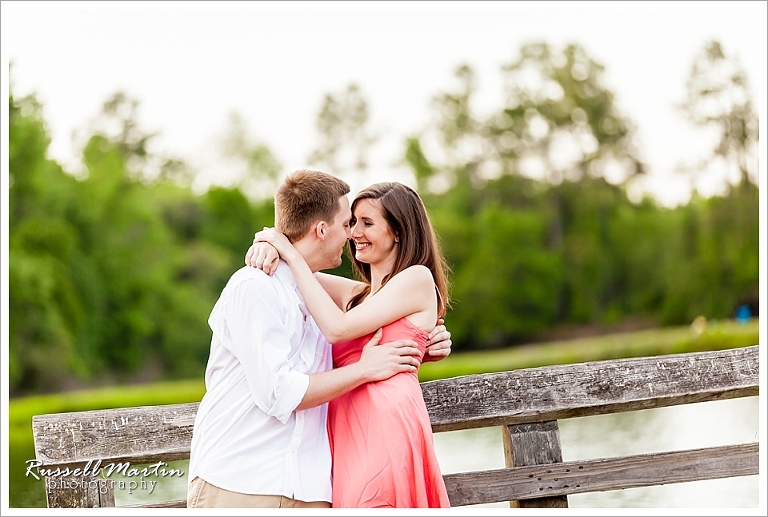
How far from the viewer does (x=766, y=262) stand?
10.3 ft

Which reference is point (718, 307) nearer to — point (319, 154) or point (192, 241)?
→ point (319, 154)

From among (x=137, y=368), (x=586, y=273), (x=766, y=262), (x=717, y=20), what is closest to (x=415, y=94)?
(x=586, y=273)

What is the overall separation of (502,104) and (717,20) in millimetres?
11388

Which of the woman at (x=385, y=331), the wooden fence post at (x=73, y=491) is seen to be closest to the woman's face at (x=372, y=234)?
the woman at (x=385, y=331)

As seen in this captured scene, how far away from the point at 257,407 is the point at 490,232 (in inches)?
1545

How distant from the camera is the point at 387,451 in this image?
297cm

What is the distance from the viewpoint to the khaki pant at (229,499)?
2857mm

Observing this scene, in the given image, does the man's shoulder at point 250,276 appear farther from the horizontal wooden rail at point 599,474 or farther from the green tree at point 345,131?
the green tree at point 345,131

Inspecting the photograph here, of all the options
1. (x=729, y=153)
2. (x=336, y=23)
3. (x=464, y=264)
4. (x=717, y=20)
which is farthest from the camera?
(x=464, y=264)

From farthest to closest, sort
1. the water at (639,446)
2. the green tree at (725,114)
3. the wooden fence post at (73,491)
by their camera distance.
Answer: the green tree at (725,114) → the water at (639,446) → the wooden fence post at (73,491)

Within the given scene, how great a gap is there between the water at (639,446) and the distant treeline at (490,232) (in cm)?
2285

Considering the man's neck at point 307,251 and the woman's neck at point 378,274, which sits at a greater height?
the man's neck at point 307,251

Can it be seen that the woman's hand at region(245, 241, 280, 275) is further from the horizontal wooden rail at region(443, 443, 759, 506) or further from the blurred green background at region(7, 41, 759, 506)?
the blurred green background at region(7, 41, 759, 506)

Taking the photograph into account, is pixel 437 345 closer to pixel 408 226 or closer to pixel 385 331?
pixel 385 331
